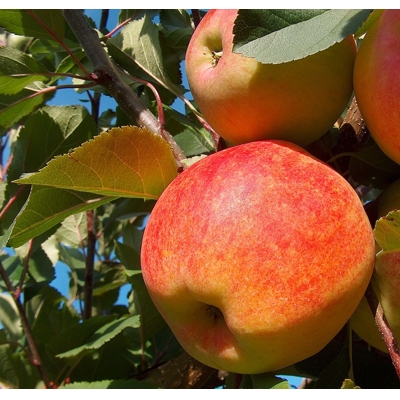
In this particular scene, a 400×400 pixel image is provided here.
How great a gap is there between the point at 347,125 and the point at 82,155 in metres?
0.44

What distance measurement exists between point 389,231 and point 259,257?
182 millimetres

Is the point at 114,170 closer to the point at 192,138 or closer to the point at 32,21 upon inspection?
the point at 192,138

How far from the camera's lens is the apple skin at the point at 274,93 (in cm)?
83

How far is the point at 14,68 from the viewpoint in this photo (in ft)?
4.18


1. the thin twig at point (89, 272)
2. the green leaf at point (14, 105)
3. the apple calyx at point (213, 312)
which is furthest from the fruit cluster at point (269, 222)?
the thin twig at point (89, 272)

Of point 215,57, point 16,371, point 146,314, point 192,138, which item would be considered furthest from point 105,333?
point 215,57

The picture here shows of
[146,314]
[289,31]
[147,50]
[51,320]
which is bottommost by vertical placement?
[51,320]

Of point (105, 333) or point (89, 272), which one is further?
point (89, 272)

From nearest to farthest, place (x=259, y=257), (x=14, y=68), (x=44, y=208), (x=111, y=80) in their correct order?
(x=259, y=257)
(x=44, y=208)
(x=111, y=80)
(x=14, y=68)

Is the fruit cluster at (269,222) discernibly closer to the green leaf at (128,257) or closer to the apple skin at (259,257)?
the apple skin at (259,257)

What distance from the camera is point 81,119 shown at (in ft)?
4.63

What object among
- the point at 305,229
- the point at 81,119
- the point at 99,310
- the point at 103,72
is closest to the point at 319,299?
the point at 305,229

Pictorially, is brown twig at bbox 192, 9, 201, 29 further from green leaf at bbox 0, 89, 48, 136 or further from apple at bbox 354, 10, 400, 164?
apple at bbox 354, 10, 400, 164

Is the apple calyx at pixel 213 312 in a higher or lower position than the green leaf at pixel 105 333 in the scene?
higher
